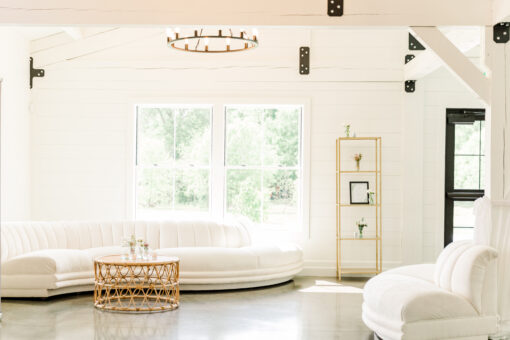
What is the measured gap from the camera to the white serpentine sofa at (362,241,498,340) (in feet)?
16.5

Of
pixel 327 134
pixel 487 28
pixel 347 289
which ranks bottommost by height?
pixel 347 289

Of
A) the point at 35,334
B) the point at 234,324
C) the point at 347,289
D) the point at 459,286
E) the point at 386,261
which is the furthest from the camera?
the point at 386,261

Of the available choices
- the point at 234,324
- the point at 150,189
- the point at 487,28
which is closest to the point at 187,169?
the point at 150,189

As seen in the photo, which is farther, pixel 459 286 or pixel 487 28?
pixel 487 28

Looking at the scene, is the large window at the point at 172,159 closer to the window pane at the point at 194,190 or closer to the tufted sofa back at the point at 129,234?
the window pane at the point at 194,190

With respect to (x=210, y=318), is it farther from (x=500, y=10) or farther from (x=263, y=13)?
(x=500, y=10)

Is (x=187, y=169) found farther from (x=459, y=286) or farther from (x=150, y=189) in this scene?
(x=459, y=286)

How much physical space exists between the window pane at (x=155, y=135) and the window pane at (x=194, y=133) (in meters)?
0.13

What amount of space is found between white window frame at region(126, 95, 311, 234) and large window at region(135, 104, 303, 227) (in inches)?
3.7

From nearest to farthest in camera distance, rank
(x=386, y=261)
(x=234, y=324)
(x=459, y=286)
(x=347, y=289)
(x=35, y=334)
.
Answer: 1. (x=459, y=286)
2. (x=35, y=334)
3. (x=234, y=324)
4. (x=347, y=289)
5. (x=386, y=261)

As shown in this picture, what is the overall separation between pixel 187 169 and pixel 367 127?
264 centimetres

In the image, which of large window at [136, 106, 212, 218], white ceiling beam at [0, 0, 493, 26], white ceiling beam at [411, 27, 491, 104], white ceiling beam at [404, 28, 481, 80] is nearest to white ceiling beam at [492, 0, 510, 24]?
white ceiling beam at [0, 0, 493, 26]

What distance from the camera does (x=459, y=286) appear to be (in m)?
5.29

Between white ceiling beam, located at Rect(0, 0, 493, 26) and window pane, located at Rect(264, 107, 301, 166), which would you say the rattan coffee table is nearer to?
white ceiling beam, located at Rect(0, 0, 493, 26)
